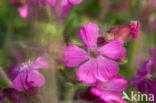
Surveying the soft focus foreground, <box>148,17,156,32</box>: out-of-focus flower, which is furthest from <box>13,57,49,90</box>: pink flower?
<box>148,17,156,32</box>: out-of-focus flower

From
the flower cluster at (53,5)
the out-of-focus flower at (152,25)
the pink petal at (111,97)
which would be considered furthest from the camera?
the out-of-focus flower at (152,25)

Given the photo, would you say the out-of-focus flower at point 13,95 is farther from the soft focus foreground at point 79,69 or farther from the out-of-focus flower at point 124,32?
the out-of-focus flower at point 124,32

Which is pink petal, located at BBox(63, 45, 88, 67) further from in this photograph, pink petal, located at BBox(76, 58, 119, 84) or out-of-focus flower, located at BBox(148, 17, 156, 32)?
out-of-focus flower, located at BBox(148, 17, 156, 32)

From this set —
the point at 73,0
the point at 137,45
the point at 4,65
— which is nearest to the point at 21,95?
the point at 73,0

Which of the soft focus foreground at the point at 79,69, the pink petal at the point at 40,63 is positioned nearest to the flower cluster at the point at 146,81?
the soft focus foreground at the point at 79,69

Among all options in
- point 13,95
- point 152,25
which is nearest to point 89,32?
point 13,95
